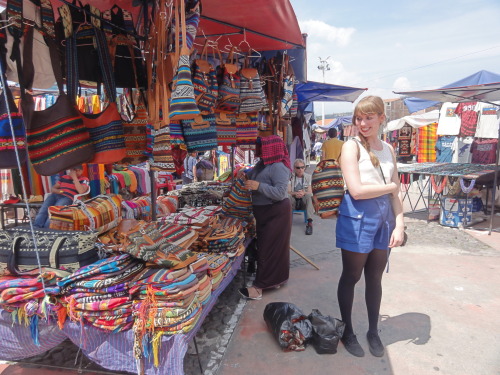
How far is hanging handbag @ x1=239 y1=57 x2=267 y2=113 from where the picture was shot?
10.2ft

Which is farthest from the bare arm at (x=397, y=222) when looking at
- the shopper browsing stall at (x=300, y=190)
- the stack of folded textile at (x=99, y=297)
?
the shopper browsing stall at (x=300, y=190)

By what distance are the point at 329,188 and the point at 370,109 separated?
63cm

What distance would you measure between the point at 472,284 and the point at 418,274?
567 millimetres

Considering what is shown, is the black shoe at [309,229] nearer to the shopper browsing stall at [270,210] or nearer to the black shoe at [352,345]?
the shopper browsing stall at [270,210]

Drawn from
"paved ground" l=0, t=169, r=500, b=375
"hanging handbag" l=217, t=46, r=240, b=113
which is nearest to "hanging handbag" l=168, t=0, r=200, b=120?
"hanging handbag" l=217, t=46, r=240, b=113

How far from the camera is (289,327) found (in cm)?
260

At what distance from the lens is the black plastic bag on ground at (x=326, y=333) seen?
252cm

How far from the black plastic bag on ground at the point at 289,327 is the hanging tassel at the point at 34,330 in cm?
165

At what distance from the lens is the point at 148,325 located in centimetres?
177

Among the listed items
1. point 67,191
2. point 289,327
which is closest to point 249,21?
point 67,191

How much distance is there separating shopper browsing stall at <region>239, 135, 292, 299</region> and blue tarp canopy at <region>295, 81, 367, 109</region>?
2754 mm

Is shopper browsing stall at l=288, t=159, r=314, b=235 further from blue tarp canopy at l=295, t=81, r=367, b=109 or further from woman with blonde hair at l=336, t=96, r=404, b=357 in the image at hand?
woman with blonde hair at l=336, t=96, r=404, b=357

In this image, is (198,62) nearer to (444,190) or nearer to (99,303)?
(99,303)

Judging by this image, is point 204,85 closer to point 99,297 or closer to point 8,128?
point 8,128
